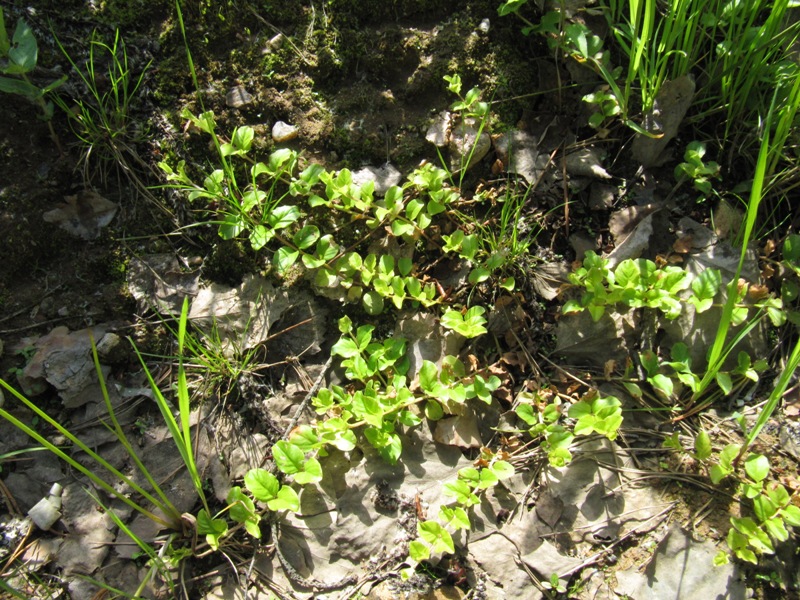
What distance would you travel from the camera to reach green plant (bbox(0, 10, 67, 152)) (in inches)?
83.6

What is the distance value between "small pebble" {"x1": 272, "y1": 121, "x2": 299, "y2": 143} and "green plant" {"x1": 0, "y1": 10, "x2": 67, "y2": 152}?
2.68 feet

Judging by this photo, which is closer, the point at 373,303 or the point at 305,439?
the point at 305,439

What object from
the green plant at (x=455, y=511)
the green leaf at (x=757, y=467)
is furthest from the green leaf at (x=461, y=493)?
the green leaf at (x=757, y=467)

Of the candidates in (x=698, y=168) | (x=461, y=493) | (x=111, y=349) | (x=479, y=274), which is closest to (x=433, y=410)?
(x=461, y=493)

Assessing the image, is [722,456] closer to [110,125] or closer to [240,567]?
[240,567]

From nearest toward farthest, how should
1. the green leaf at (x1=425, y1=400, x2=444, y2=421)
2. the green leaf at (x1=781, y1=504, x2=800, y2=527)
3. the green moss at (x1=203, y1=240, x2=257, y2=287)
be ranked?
the green leaf at (x1=781, y1=504, x2=800, y2=527) < the green leaf at (x1=425, y1=400, x2=444, y2=421) < the green moss at (x1=203, y1=240, x2=257, y2=287)

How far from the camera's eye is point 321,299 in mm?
2436

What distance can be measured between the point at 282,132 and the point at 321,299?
29.6 inches

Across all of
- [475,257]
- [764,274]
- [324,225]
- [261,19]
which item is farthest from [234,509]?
[764,274]

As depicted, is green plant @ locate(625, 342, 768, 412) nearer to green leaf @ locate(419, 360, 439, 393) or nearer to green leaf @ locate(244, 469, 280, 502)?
green leaf @ locate(419, 360, 439, 393)

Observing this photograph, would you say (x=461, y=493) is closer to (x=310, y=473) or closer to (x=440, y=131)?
(x=310, y=473)

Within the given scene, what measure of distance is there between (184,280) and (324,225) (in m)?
0.65

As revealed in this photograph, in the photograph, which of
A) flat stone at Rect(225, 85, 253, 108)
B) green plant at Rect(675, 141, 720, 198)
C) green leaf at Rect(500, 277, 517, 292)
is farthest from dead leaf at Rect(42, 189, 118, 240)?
green plant at Rect(675, 141, 720, 198)

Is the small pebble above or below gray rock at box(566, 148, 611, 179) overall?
above
